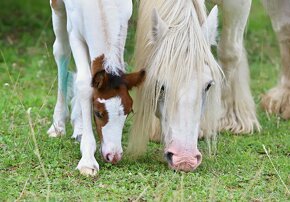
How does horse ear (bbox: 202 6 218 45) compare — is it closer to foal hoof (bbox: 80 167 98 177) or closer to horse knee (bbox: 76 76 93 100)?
horse knee (bbox: 76 76 93 100)

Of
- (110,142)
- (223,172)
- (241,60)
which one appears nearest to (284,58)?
(241,60)

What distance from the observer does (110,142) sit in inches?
211

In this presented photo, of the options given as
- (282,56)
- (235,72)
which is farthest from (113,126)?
(282,56)

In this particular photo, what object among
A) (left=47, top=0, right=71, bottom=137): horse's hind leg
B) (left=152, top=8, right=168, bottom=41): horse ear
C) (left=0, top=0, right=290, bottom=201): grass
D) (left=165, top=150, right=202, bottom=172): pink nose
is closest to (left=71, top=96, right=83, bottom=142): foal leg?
(left=0, top=0, right=290, bottom=201): grass

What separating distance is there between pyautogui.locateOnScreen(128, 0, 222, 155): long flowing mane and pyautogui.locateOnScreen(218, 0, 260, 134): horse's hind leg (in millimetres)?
988

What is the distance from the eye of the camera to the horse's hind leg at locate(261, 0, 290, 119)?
766cm

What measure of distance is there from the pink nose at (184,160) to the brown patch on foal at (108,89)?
388 millimetres

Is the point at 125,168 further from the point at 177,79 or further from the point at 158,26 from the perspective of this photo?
the point at 158,26

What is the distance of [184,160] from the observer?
5.32 meters

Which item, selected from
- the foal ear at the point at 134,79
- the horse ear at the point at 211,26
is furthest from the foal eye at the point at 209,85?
the foal ear at the point at 134,79

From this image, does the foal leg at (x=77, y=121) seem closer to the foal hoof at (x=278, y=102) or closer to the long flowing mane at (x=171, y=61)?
the long flowing mane at (x=171, y=61)

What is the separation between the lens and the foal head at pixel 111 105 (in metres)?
5.32

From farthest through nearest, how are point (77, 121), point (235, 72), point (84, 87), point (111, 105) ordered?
point (235, 72) < point (77, 121) < point (84, 87) < point (111, 105)

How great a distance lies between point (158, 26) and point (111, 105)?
2.09 feet
